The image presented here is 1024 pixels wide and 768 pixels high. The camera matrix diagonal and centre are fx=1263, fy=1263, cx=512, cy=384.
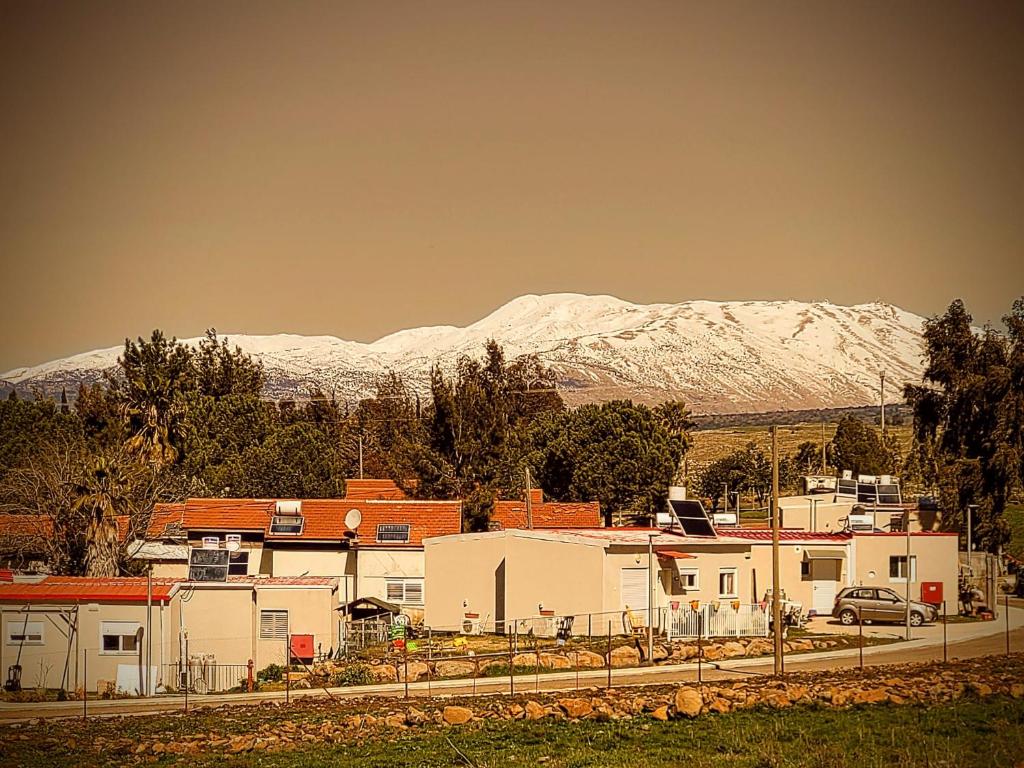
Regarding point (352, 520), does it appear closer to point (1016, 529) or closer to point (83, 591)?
point (83, 591)

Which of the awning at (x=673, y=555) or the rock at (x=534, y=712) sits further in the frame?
the awning at (x=673, y=555)

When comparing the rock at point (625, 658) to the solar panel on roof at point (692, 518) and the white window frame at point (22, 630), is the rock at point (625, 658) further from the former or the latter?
the white window frame at point (22, 630)

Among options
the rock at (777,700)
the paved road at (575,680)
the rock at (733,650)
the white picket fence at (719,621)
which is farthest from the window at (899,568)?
the rock at (777,700)

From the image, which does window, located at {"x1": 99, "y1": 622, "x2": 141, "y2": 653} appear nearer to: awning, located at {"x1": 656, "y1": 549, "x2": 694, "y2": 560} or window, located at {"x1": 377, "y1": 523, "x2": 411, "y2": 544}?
window, located at {"x1": 377, "y1": 523, "x2": 411, "y2": 544}

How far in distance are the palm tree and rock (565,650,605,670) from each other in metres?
15.3

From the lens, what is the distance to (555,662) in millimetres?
29422

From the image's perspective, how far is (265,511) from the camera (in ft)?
146

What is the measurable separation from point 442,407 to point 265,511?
14826mm

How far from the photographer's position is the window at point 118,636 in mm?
28484

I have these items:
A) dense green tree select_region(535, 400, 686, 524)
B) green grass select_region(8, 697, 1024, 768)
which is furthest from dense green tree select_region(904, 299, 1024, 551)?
green grass select_region(8, 697, 1024, 768)

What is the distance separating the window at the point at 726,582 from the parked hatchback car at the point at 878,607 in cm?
352

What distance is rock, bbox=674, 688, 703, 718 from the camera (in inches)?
871

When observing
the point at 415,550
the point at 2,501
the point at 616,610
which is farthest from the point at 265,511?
the point at 616,610

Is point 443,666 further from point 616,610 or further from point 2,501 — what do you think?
point 2,501
